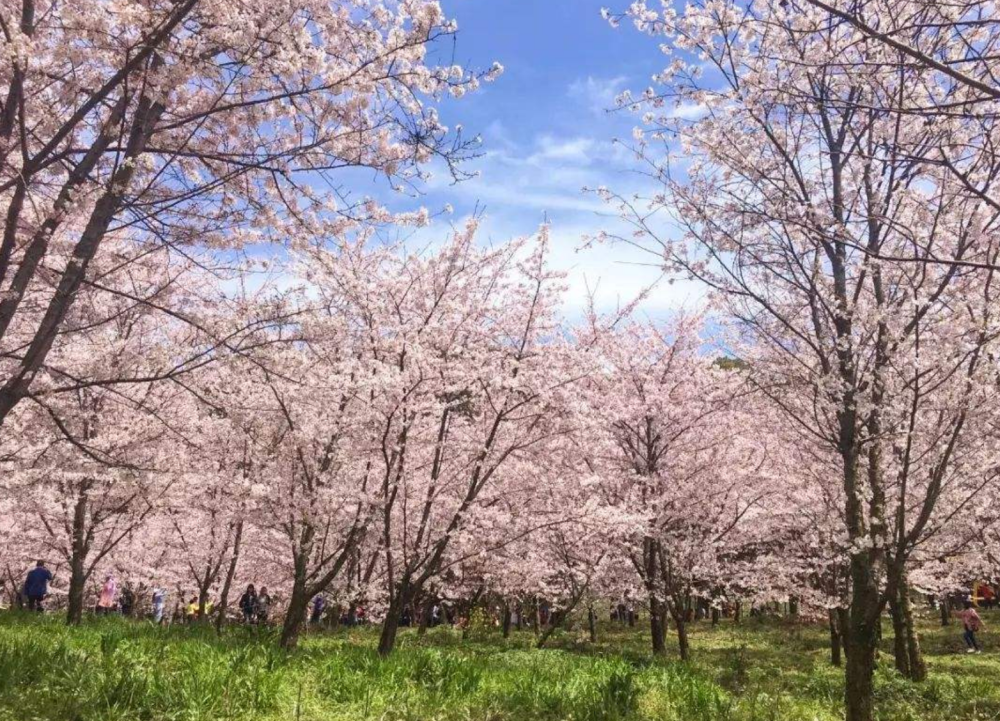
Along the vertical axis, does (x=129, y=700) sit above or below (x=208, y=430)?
below

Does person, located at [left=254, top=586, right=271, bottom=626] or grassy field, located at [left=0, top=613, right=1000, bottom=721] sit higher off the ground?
grassy field, located at [left=0, top=613, right=1000, bottom=721]

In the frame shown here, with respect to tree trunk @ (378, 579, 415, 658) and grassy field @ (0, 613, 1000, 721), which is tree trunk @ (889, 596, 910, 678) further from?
tree trunk @ (378, 579, 415, 658)

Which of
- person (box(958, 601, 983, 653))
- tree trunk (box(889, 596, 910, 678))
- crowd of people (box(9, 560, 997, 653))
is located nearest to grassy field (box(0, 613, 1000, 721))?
tree trunk (box(889, 596, 910, 678))

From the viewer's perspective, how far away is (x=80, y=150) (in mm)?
5102

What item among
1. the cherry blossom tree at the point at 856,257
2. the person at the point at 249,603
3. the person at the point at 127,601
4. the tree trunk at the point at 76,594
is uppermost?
the cherry blossom tree at the point at 856,257

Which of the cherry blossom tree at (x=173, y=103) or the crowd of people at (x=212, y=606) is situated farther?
the crowd of people at (x=212, y=606)

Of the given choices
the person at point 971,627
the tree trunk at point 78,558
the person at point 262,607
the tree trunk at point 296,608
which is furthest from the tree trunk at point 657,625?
the person at point 262,607

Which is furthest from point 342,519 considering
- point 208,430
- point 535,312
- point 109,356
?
point 109,356

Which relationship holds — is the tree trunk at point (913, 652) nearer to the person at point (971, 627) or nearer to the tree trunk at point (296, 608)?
the person at point (971, 627)

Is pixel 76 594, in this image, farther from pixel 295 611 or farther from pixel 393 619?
pixel 393 619

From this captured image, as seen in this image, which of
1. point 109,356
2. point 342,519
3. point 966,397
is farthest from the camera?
point 109,356

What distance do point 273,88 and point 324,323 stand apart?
2008 millimetres

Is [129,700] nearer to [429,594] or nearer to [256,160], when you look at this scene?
[256,160]

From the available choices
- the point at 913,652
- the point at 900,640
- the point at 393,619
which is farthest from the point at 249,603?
the point at 913,652
